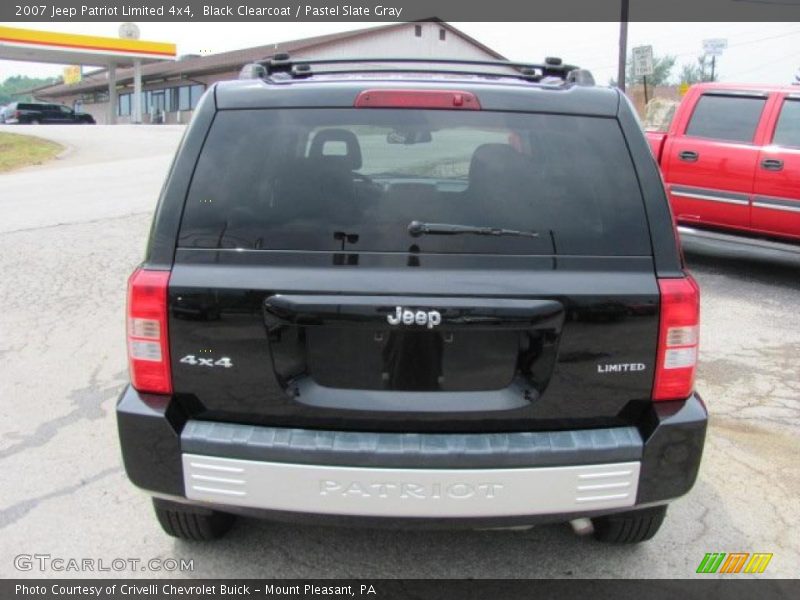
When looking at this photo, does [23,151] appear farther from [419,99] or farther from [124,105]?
[124,105]

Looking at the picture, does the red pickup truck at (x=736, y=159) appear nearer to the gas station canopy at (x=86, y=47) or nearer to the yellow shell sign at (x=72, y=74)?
the gas station canopy at (x=86, y=47)

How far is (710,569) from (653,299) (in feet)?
4.29

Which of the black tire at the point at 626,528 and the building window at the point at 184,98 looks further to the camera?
the building window at the point at 184,98

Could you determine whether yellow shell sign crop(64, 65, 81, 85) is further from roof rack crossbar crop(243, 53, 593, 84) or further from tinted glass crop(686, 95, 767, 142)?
roof rack crossbar crop(243, 53, 593, 84)

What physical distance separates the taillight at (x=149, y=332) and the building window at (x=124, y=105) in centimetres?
5766

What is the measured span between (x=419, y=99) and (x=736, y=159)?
6.34m

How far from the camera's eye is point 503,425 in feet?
7.90

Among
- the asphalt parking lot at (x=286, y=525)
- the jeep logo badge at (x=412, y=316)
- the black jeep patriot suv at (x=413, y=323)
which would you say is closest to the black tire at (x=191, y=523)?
the asphalt parking lot at (x=286, y=525)

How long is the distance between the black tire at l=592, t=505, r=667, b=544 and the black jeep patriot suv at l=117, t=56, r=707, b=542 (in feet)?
1.47

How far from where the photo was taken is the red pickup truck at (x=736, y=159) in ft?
24.4

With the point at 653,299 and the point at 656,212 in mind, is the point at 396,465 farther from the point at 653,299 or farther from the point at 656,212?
the point at 656,212

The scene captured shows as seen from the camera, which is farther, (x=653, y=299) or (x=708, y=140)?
(x=708, y=140)

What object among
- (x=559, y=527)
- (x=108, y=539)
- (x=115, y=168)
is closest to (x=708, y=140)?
(x=559, y=527)

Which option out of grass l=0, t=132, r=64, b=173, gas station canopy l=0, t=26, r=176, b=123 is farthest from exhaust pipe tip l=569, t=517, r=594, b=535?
gas station canopy l=0, t=26, r=176, b=123
